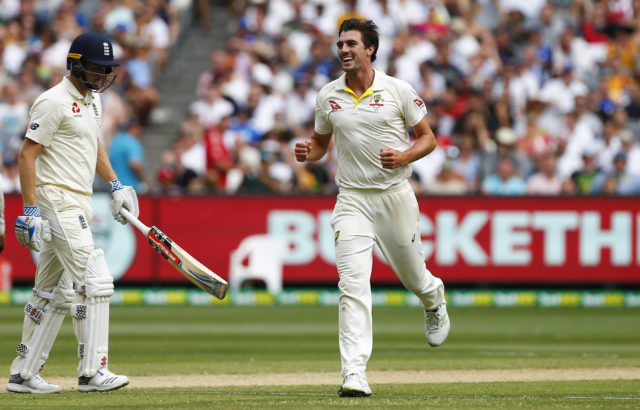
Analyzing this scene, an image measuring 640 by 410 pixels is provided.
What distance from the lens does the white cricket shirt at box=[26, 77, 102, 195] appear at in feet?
23.5

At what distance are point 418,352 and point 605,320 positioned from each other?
4.03 metres

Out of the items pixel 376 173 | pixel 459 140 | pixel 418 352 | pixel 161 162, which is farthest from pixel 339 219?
pixel 161 162

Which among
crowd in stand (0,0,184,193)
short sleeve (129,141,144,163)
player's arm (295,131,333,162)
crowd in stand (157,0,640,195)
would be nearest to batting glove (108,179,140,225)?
player's arm (295,131,333,162)

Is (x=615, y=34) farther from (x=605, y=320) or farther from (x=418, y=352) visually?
(x=418, y=352)

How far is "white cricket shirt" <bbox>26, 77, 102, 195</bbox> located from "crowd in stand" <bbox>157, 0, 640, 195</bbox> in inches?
335

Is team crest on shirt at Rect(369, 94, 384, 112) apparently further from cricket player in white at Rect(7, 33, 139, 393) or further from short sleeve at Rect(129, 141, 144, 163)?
short sleeve at Rect(129, 141, 144, 163)

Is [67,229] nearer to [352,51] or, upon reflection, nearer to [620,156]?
[352,51]

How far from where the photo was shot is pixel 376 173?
7.54 meters

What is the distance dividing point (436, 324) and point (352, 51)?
2094 mm

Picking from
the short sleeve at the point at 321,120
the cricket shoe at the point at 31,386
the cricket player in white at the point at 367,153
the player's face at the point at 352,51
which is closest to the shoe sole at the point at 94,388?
the cricket shoe at the point at 31,386

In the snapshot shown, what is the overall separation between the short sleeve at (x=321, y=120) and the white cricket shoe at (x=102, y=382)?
197 centimetres

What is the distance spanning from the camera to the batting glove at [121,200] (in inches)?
296

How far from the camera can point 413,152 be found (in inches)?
290

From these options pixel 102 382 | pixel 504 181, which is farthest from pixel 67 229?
pixel 504 181
